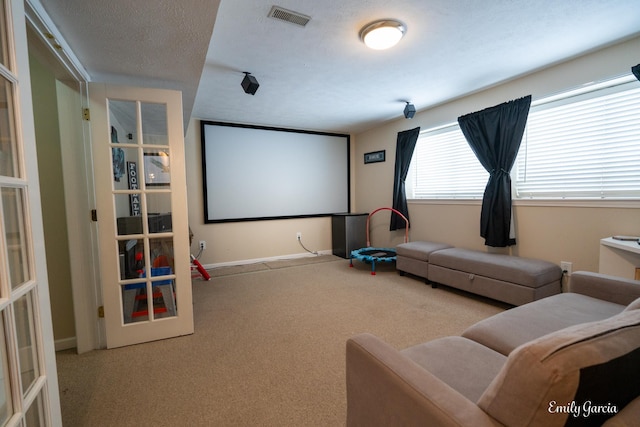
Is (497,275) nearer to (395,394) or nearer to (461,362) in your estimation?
(461,362)

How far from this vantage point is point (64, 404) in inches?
61.2

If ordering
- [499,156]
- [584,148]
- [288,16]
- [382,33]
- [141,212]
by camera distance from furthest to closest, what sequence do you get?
[499,156]
[584,148]
[141,212]
[382,33]
[288,16]

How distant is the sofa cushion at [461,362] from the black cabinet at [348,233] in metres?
3.62

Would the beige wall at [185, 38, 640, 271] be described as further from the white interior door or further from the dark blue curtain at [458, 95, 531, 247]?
the white interior door

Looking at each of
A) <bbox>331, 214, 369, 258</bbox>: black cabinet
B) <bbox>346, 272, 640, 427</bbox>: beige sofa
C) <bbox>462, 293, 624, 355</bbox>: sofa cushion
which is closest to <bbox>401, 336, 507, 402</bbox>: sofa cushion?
<bbox>346, 272, 640, 427</bbox>: beige sofa

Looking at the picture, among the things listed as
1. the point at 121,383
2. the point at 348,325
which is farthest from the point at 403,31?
the point at 121,383

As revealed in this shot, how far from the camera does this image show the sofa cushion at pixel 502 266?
251 cm

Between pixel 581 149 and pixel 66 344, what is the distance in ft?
15.9

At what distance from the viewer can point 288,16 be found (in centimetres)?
A: 188

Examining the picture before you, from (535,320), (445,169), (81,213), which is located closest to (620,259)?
(535,320)

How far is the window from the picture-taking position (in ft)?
7.75

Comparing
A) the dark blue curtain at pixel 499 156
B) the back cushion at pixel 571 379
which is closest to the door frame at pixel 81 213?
the back cushion at pixel 571 379

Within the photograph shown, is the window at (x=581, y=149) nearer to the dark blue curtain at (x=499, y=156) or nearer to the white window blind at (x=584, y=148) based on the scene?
the white window blind at (x=584, y=148)

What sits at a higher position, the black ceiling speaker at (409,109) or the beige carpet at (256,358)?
the black ceiling speaker at (409,109)
